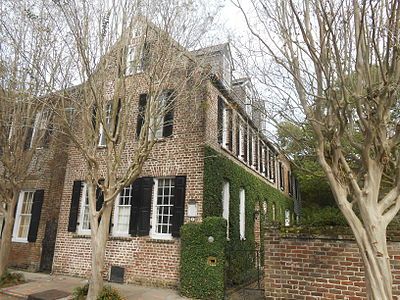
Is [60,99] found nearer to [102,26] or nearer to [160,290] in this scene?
[102,26]

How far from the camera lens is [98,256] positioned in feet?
22.1

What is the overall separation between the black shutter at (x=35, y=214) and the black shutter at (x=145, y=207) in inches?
206

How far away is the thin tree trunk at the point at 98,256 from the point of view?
6.54 meters

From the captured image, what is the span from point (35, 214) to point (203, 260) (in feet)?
26.5

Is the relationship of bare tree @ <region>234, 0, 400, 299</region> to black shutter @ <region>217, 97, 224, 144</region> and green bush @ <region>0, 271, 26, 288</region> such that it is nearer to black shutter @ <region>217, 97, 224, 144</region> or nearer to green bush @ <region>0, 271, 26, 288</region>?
black shutter @ <region>217, 97, 224, 144</region>

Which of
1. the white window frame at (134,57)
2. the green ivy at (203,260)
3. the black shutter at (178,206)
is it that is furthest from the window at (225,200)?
the white window frame at (134,57)

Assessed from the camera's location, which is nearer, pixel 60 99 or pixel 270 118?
pixel 270 118

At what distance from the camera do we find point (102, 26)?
7.38 m

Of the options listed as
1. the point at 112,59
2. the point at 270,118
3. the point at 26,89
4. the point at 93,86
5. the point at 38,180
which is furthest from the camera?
the point at 38,180

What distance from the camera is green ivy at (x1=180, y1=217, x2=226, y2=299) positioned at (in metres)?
7.61

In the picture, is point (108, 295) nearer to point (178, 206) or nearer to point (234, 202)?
point (178, 206)

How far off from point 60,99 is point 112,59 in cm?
173

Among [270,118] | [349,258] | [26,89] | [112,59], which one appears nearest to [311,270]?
[349,258]

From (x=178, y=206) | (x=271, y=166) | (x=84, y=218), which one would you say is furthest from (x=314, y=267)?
(x=271, y=166)
